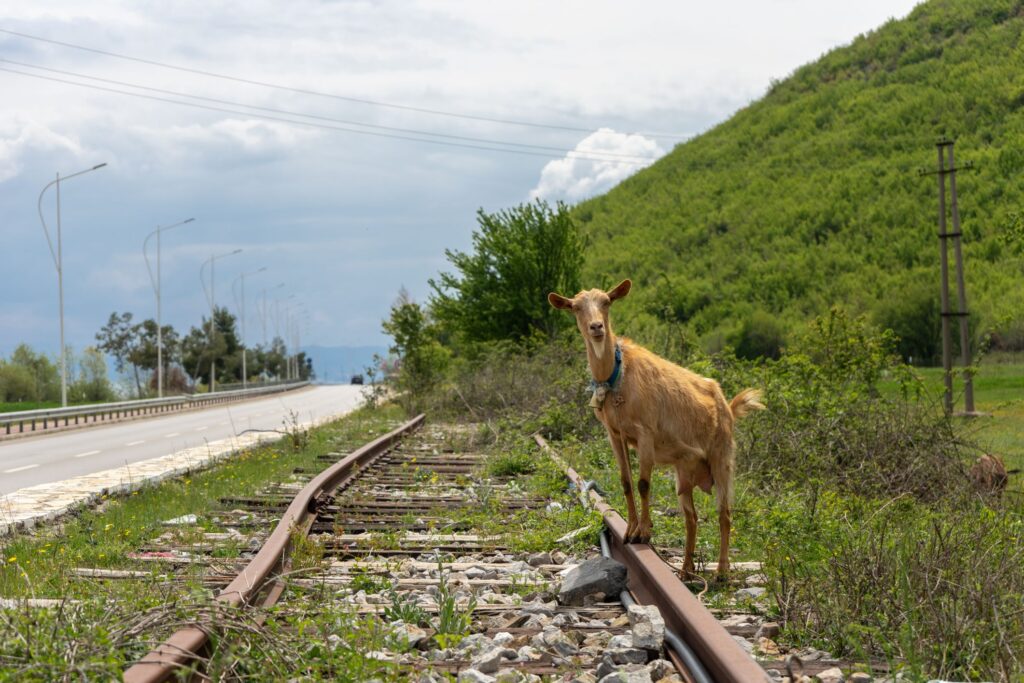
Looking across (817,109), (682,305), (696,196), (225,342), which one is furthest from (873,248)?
(225,342)

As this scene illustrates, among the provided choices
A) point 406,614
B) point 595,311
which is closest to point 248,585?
point 406,614

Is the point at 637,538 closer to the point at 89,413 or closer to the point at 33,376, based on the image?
the point at 89,413

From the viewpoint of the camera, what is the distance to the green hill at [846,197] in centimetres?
6159

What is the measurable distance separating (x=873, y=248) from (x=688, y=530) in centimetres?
6529

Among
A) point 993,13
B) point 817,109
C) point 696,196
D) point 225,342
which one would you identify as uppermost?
point 993,13

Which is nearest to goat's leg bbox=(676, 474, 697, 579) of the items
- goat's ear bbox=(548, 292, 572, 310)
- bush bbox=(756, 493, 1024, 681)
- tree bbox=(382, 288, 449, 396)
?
bush bbox=(756, 493, 1024, 681)

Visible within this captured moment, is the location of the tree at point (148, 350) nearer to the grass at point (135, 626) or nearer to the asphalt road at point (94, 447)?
the asphalt road at point (94, 447)

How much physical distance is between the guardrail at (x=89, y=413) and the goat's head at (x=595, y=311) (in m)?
30.5

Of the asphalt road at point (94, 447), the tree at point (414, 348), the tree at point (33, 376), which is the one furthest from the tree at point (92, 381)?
the tree at point (414, 348)

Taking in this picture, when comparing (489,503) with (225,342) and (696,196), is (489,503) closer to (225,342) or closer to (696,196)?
(696,196)

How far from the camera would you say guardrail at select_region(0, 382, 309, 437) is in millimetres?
34594

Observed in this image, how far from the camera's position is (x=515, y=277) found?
35.3m

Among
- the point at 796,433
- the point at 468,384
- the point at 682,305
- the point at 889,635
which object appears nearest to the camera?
the point at 889,635

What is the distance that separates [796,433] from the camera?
12445 millimetres
